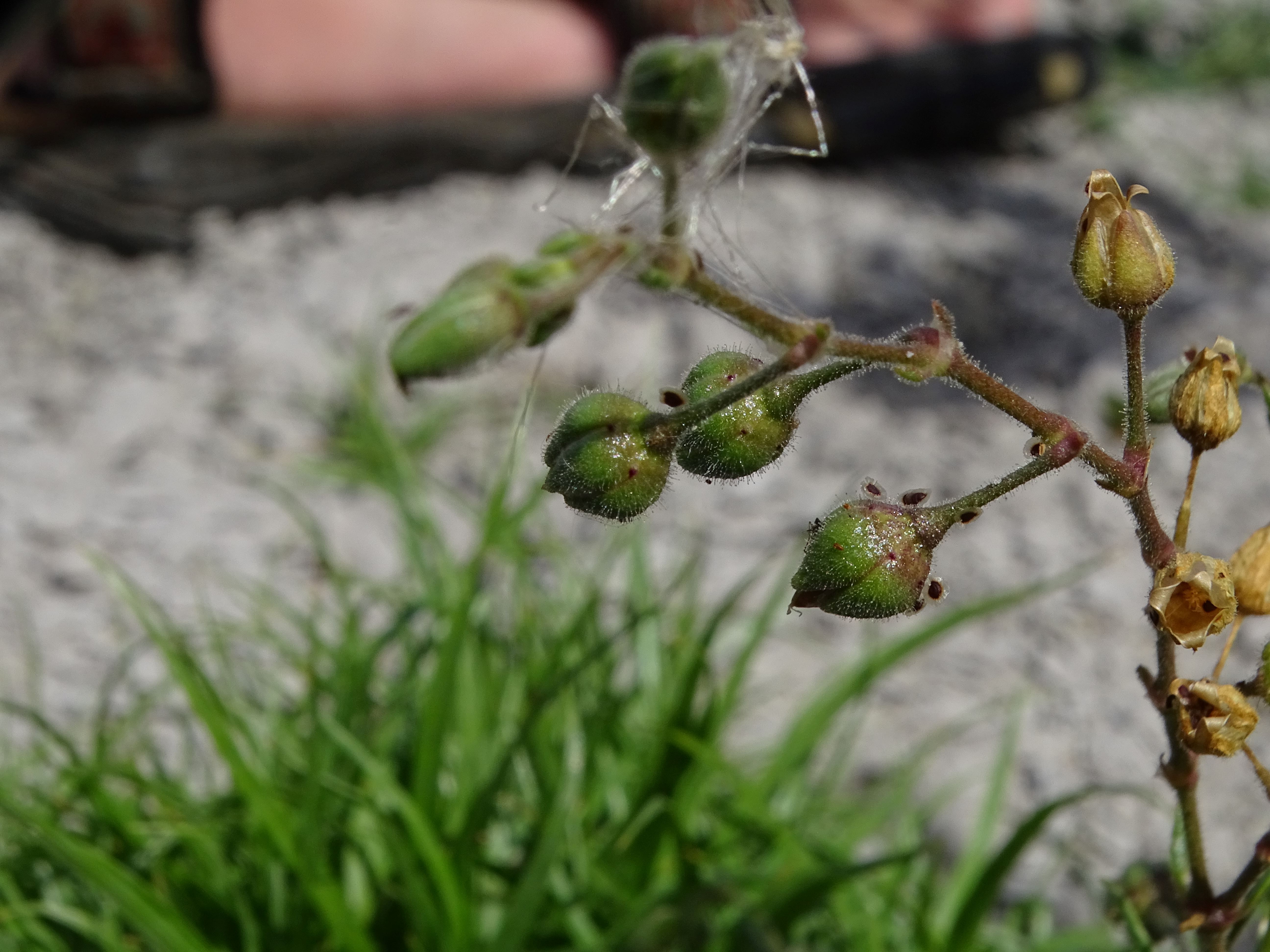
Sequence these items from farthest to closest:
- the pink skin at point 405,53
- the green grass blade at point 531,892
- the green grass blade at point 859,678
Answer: the pink skin at point 405,53
the green grass blade at point 859,678
the green grass blade at point 531,892

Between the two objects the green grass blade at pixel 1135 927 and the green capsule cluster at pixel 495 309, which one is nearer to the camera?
the green capsule cluster at pixel 495 309

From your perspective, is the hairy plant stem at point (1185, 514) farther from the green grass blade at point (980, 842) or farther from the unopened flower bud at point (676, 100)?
the green grass blade at point (980, 842)

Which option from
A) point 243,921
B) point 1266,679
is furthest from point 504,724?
point 1266,679

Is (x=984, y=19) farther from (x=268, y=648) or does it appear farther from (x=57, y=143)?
(x=268, y=648)

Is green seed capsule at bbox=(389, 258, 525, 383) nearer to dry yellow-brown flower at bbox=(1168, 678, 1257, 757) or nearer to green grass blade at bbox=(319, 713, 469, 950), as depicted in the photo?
dry yellow-brown flower at bbox=(1168, 678, 1257, 757)

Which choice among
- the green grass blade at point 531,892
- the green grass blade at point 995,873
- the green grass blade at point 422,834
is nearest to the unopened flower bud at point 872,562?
the green grass blade at point 995,873

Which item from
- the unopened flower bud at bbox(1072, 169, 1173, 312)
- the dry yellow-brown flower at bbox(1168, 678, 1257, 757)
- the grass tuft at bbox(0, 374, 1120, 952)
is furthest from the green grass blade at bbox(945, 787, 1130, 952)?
the unopened flower bud at bbox(1072, 169, 1173, 312)
